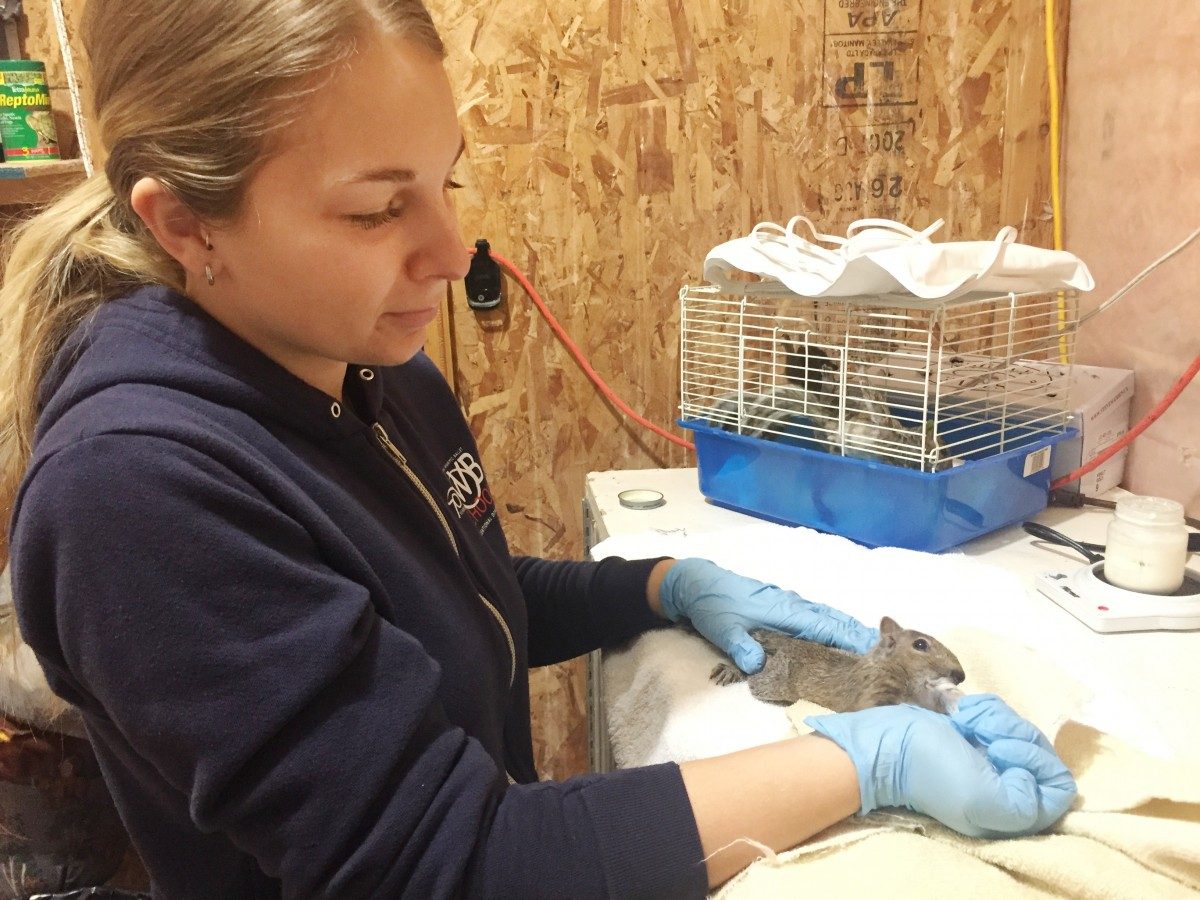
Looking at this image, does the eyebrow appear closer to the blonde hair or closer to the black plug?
the blonde hair

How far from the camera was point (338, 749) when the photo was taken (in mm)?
551

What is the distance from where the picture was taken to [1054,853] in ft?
1.99

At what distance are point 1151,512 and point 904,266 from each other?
391 millimetres

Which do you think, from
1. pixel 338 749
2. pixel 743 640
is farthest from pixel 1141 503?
pixel 338 749

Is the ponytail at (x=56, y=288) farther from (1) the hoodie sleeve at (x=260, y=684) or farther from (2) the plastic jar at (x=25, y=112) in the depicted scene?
(2) the plastic jar at (x=25, y=112)

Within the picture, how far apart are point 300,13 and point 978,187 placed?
4.92ft

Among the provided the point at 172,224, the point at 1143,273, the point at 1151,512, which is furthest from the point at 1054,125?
the point at 172,224

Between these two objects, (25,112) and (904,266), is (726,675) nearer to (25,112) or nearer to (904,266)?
(904,266)

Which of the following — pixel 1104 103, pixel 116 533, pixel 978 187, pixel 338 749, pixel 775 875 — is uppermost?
pixel 1104 103

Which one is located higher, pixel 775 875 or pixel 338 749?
pixel 338 749

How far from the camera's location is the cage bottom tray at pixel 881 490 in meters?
1.16

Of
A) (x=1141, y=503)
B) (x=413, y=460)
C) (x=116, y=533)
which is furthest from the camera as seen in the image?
(x=1141, y=503)

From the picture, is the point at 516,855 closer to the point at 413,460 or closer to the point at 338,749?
the point at 338,749

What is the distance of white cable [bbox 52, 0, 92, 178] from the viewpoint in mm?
1536
